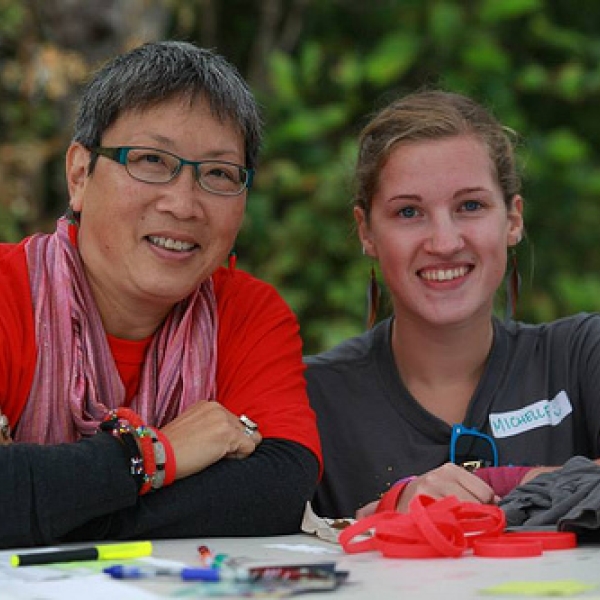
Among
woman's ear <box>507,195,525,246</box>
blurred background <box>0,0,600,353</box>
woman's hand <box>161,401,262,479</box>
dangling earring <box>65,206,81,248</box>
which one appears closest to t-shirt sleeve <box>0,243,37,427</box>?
dangling earring <box>65,206,81,248</box>

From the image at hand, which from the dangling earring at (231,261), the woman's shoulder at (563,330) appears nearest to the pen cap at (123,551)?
the dangling earring at (231,261)

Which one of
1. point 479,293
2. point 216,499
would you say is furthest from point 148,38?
point 216,499

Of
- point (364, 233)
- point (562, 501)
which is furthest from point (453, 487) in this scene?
point (364, 233)

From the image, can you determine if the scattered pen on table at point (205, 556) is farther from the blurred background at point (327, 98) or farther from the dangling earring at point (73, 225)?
the blurred background at point (327, 98)

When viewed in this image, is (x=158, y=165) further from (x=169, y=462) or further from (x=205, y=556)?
(x=205, y=556)

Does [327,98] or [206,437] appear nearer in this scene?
[206,437]

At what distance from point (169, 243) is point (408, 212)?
740 mm

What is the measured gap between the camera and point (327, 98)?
6738 millimetres

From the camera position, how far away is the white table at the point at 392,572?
165 cm

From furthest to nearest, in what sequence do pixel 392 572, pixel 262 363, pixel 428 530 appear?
pixel 262 363
pixel 428 530
pixel 392 572

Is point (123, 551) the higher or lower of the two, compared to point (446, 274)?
lower

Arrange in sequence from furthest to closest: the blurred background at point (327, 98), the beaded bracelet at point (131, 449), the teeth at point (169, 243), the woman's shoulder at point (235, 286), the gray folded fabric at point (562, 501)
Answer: the blurred background at point (327, 98), the woman's shoulder at point (235, 286), the teeth at point (169, 243), the beaded bracelet at point (131, 449), the gray folded fabric at point (562, 501)

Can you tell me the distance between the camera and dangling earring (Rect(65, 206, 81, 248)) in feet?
9.02

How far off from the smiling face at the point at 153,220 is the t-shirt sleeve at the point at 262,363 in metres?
0.14
